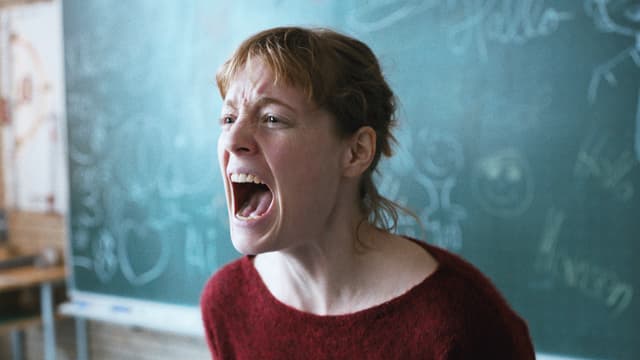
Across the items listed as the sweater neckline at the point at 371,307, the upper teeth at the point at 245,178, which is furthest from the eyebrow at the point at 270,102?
the sweater neckline at the point at 371,307

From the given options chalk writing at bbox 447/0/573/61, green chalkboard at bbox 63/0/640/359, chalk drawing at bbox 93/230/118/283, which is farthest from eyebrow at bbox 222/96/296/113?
chalk drawing at bbox 93/230/118/283

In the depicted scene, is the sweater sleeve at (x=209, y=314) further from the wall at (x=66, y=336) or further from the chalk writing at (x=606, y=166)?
the wall at (x=66, y=336)

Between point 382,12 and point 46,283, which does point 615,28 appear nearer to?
point 382,12

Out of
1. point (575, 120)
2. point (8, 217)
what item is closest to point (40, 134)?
point (8, 217)

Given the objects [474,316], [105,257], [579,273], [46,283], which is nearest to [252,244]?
[474,316]

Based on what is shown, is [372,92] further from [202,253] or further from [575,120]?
[202,253]

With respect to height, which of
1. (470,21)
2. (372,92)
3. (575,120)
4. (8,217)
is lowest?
(8,217)

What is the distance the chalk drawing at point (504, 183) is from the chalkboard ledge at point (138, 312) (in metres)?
1.13

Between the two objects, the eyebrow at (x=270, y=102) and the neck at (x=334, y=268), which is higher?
the eyebrow at (x=270, y=102)

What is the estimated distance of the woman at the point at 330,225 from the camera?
1.02m

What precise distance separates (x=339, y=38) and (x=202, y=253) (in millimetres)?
1489

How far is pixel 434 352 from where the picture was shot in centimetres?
102

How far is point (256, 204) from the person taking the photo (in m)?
1.15

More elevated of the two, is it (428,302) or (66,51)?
(66,51)
